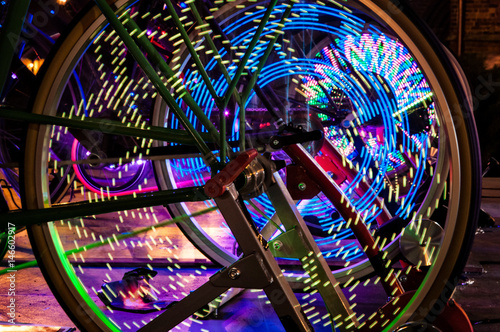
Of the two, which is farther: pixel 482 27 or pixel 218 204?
pixel 482 27

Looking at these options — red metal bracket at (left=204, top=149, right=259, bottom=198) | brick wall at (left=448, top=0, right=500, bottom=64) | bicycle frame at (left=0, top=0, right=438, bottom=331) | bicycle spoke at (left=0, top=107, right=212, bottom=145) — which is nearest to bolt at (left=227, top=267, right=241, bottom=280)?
bicycle frame at (left=0, top=0, right=438, bottom=331)

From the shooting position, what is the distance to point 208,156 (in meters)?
1.29

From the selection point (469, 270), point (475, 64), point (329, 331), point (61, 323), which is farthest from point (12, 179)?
point (475, 64)

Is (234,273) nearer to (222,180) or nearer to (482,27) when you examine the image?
(222,180)

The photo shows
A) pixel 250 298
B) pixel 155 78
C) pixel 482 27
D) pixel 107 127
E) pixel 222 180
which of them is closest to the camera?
pixel 222 180

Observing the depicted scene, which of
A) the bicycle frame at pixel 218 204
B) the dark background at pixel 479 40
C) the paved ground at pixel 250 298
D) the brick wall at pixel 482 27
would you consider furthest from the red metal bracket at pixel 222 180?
the brick wall at pixel 482 27

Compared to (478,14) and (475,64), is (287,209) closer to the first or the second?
(475,64)

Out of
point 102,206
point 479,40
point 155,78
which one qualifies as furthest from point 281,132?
point 479,40

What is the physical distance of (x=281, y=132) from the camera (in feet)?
5.56

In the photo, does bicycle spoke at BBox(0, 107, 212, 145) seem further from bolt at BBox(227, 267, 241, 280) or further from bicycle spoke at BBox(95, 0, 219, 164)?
bolt at BBox(227, 267, 241, 280)

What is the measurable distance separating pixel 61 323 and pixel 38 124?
788 millimetres

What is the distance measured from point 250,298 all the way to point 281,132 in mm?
837

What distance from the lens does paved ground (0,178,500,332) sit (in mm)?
1900

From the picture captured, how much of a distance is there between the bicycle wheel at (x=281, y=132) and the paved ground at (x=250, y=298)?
188mm
